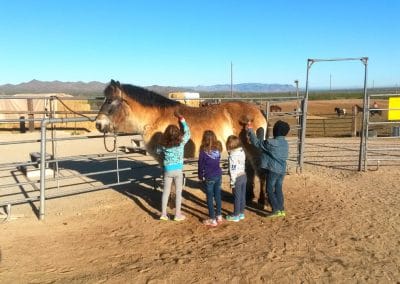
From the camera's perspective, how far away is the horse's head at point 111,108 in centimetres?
577

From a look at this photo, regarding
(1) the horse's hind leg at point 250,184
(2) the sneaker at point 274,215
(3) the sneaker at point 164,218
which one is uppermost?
(1) the horse's hind leg at point 250,184

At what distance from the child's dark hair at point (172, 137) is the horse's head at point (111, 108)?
0.95m

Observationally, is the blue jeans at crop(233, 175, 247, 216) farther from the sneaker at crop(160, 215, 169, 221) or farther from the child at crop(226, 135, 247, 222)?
the sneaker at crop(160, 215, 169, 221)

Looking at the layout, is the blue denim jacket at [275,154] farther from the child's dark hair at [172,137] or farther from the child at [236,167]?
the child's dark hair at [172,137]

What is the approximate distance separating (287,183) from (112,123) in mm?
3834

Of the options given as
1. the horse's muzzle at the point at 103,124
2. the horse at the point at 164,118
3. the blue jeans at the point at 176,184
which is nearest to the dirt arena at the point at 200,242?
the blue jeans at the point at 176,184

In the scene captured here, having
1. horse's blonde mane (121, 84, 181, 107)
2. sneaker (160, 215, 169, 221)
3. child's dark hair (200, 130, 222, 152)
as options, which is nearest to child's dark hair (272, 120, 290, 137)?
child's dark hair (200, 130, 222, 152)

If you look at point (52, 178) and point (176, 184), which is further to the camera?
point (52, 178)

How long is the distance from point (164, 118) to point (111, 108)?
2.66 feet

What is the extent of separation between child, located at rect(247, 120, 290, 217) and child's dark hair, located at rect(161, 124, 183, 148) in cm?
113

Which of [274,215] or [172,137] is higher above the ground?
[172,137]

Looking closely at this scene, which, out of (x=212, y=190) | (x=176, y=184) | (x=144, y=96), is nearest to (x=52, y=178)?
(x=144, y=96)

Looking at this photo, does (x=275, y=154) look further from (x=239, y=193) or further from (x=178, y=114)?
(x=178, y=114)

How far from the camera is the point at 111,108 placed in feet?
19.0
